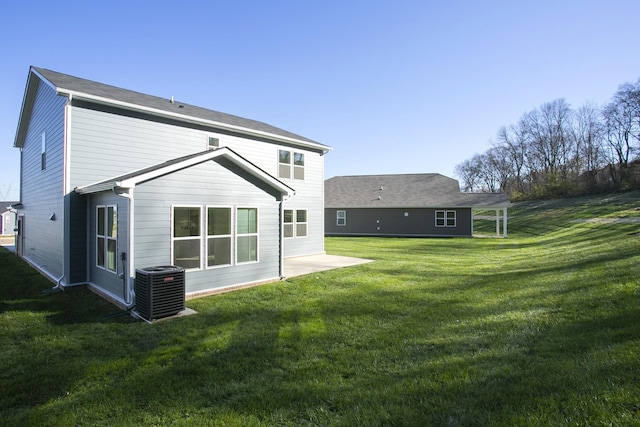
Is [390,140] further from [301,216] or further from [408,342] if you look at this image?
[408,342]

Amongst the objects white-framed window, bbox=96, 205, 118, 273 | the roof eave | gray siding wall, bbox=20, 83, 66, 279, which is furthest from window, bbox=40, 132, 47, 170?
white-framed window, bbox=96, 205, 118, 273

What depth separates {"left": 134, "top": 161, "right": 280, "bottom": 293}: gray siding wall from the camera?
22.7 feet

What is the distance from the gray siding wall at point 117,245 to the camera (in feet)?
22.5

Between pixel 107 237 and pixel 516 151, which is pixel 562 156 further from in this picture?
pixel 107 237

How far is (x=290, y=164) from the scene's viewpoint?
601 inches

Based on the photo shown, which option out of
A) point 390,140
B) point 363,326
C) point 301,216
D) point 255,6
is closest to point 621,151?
point 390,140

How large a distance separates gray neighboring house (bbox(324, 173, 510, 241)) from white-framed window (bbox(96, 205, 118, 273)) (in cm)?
2117

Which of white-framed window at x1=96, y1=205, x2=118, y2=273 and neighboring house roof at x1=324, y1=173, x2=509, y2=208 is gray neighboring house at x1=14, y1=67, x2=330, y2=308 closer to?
white-framed window at x1=96, y1=205, x2=118, y2=273

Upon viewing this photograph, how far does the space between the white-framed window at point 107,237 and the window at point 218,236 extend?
1.87m

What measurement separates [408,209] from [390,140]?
577 centimetres

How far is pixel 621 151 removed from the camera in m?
40.7

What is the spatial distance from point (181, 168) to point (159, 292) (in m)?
2.67

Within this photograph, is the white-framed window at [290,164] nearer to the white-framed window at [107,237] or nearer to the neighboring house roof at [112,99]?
the neighboring house roof at [112,99]

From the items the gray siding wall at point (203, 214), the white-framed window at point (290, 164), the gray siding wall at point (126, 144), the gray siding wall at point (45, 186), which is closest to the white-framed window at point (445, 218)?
the white-framed window at point (290, 164)
